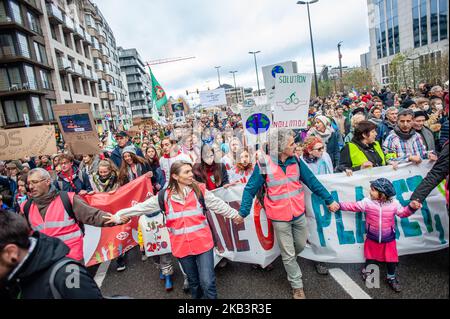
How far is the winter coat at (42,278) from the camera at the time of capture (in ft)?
4.58

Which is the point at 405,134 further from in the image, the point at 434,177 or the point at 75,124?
the point at 75,124

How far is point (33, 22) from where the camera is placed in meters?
28.5

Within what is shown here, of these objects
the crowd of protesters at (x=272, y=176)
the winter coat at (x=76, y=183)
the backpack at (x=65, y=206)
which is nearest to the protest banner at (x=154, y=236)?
the crowd of protesters at (x=272, y=176)

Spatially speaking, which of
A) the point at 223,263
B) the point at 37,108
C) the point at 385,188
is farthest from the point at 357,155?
the point at 37,108

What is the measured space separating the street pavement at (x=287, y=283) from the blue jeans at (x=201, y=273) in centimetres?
49

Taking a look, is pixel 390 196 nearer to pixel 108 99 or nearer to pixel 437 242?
pixel 437 242


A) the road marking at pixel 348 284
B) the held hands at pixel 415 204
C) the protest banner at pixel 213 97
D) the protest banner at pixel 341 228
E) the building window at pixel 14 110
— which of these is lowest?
the road marking at pixel 348 284

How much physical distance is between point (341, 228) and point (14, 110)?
32.1m

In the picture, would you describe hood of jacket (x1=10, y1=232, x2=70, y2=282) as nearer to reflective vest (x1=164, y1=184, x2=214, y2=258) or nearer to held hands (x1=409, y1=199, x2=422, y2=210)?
reflective vest (x1=164, y1=184, x2=214, y2=258)

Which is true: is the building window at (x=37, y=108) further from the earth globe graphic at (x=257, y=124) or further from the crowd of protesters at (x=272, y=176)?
the earth globe graphic at (x=257, y=124)

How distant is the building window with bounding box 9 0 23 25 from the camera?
24938mm

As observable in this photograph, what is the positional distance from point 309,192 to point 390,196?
0.84m
